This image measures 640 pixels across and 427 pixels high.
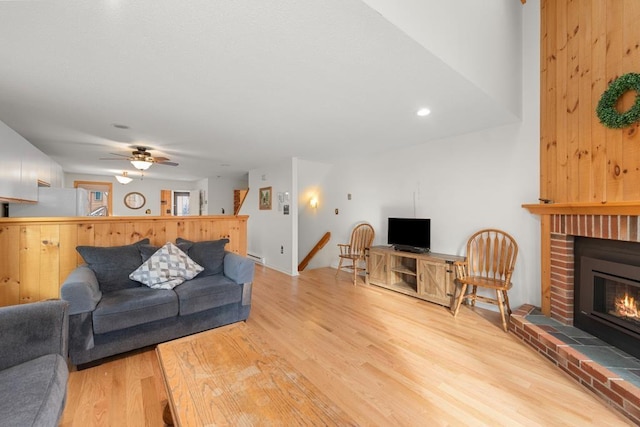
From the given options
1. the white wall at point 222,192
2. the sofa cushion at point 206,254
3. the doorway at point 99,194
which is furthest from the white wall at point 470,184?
the doorway at point 99,194

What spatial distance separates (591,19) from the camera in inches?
84.0

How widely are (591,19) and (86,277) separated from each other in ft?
15.2

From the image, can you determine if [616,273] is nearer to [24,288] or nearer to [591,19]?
[591,19]

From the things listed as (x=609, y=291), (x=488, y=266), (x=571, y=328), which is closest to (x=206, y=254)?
(x=488, y=266)

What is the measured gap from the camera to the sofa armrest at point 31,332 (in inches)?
48.8

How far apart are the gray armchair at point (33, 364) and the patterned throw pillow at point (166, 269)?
957mm

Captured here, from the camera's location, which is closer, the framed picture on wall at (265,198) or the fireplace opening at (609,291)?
the fireplace opening at (609,291)

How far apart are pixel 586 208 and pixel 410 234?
6.10ft

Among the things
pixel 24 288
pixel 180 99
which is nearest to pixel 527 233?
pixel 180 99

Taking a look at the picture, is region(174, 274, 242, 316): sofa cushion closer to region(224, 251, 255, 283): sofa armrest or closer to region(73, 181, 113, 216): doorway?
region(224, 251, 255, 283): sofa armrest

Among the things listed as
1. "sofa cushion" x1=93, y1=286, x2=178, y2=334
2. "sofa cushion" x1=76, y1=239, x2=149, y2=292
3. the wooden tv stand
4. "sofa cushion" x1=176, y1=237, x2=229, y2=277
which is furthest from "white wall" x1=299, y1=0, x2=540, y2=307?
"sofa cushion" x1=76, y1=239, x2=149, y2=292

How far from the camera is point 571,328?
7.20ft

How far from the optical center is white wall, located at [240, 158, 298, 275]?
464 cm

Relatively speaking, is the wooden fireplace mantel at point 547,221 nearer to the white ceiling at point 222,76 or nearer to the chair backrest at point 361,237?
the white ceiling at point 222,76
